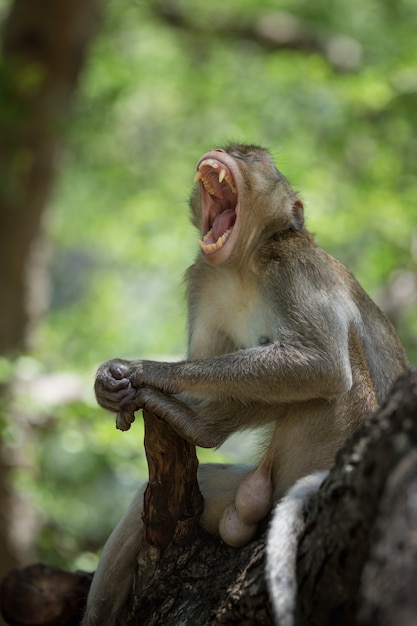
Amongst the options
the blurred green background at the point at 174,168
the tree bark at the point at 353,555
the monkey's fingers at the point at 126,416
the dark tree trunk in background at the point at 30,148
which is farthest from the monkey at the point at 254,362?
the dark tree trunk in background at the point at 30,148

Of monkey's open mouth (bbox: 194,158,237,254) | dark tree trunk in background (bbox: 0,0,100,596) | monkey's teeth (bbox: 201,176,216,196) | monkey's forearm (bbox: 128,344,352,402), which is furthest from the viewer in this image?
dark tree trunk in background (bbox: 0,0,100,596)

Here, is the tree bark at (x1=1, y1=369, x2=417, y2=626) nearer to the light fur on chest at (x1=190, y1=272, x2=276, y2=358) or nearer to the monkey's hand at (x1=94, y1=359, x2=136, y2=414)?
the monkey's hand at (x1=94, y1=359, x2=136, y2=414)

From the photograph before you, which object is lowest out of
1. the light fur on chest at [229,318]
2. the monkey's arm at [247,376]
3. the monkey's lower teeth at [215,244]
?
the monkey's arm at [247,376]

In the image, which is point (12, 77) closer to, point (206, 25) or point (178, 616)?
point (206, 25)

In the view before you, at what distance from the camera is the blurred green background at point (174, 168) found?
826 centimetres

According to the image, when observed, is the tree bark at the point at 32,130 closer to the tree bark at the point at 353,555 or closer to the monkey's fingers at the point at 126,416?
the monkey's fingers at the point at 126,416

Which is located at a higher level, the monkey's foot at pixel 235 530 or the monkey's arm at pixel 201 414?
the monkey's arm at pixel 201 414

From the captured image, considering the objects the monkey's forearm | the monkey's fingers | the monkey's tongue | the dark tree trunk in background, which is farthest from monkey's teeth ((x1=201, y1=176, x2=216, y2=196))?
the dark tree trunk in background

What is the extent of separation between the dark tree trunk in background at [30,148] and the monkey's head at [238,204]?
498cm

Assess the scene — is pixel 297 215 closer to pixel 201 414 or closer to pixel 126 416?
pixel 201 414

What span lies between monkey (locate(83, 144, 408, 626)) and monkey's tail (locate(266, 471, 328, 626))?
48 cm

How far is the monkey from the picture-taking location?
12.5 feet

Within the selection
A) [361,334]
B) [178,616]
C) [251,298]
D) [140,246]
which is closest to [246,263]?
[251,298]

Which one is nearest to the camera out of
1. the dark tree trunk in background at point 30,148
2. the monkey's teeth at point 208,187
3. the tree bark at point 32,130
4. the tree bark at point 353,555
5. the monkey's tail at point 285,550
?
the tree bark at point 353,555
